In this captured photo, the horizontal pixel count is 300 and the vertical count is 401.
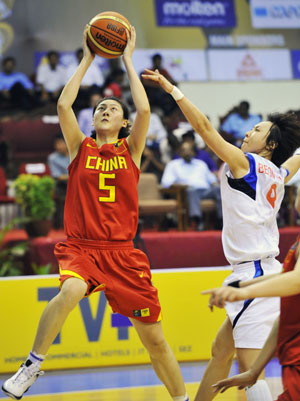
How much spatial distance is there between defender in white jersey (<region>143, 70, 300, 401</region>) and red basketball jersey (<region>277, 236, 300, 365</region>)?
692 millimetres

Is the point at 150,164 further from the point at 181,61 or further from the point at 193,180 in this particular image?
the point at 181,61

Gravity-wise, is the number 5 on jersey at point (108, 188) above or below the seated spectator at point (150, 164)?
above

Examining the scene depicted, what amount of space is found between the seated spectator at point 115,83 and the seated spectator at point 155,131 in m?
0.71

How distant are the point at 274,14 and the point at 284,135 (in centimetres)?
1044

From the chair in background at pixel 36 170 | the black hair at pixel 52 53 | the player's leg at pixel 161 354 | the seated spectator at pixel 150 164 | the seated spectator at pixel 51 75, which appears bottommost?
the player's leg at pixel 161 354

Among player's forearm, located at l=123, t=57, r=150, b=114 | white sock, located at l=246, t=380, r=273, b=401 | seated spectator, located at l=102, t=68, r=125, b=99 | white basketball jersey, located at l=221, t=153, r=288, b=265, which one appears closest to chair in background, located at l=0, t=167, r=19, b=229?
seated spectator, located at l=102, t=68, r=125, b=99

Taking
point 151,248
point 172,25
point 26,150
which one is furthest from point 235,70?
point 151,248

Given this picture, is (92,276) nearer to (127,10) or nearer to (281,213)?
(281,213)

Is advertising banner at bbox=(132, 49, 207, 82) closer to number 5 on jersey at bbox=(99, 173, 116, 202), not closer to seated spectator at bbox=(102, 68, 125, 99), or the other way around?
seated spectator at bbox=(102, 68, 125, 99)

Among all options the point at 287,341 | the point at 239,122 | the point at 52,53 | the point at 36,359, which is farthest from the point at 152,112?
the point at 287,341

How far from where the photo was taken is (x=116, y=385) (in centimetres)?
495

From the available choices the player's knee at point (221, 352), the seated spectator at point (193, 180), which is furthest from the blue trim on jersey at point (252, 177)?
the seated spectator at point (193, 180)

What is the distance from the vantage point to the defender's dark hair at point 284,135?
350 cm

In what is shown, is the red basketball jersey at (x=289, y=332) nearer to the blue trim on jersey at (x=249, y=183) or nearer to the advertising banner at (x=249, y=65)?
the blue trim on jersey at (x=249, y=183)
